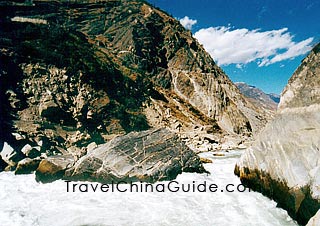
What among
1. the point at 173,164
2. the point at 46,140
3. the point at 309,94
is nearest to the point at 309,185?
the point at 309,94

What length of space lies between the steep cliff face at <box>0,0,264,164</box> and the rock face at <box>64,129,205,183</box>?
9822 mm

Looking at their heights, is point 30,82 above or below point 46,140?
above

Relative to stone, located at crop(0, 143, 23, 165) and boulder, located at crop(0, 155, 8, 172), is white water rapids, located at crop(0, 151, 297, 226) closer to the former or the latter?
boulder, located at crop(0, 155, 8, 172)

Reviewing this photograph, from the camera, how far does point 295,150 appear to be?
10734 millimetres

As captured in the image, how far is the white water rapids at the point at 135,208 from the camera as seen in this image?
10359mm

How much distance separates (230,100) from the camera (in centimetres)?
5838

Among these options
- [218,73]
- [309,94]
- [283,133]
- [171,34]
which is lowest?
[283,133]

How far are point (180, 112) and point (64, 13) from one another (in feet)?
116

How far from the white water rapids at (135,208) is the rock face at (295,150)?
0.71 metres

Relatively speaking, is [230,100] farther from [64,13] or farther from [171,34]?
[64,13]

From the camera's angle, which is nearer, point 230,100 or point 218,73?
point 230,100

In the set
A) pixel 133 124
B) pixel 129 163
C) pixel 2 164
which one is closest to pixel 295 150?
pixel 129 163

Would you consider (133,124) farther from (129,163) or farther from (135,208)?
(135,208)

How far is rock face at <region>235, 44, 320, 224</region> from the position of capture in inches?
384
